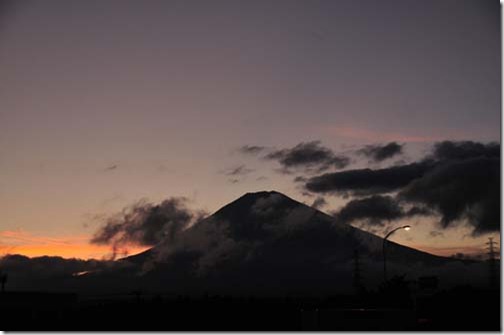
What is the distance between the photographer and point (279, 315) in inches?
2015

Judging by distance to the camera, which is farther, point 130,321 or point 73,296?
point 73,296

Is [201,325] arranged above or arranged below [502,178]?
below

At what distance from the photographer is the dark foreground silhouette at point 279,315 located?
29.1 metres

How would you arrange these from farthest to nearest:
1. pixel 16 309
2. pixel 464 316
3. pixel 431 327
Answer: pixel 16 309
pixel 464 316
pixel 431 327

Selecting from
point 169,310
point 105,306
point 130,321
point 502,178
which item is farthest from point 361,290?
point 502,178

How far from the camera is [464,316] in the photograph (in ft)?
133

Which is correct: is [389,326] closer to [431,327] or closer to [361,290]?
[431,327]

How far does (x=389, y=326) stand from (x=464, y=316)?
14.5 meters

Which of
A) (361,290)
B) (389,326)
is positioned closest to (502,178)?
(389,326)

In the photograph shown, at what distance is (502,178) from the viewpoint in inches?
774

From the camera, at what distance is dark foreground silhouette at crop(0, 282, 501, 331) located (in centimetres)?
2912

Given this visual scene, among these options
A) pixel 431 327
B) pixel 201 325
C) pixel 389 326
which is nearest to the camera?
pixel 389 326

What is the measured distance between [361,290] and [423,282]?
105ft

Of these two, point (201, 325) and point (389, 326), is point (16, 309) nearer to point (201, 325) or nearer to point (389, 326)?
point (201, 325)
